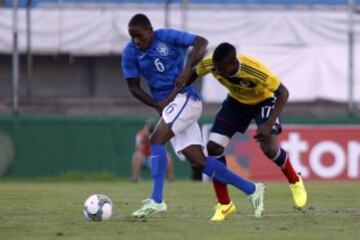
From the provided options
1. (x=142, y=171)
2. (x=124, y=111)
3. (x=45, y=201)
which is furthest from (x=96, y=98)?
(x=45, y=201)

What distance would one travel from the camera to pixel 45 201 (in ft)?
52.2

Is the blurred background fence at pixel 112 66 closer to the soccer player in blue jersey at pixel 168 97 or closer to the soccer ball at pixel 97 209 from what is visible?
the soccer player in blue jersey at pixel 168 97

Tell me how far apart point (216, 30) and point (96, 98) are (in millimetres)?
3787

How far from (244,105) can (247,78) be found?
71 centimetres

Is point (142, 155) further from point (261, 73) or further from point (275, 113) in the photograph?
point (261, 73)

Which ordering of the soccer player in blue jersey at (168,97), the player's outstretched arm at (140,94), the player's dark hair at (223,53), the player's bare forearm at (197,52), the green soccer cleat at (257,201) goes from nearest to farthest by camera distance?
the player's dark hair at (223,53)
the green soccer cleat at (257,201)
the soccer player in blue jersey at (168,97)
the player's bare forearm at (197,52)
the player's outstretched arm at (140,94)

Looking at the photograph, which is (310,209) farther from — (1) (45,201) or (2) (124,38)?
(2) (124,38)

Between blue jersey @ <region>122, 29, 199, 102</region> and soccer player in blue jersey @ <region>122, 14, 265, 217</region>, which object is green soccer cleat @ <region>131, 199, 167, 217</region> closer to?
soccer player in blue jersey @ <region>122, 14, 265, 217</region>

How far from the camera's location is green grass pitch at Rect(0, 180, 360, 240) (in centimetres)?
1055

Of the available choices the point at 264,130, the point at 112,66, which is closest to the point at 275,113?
the point at 264,130

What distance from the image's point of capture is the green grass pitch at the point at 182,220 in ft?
34.6

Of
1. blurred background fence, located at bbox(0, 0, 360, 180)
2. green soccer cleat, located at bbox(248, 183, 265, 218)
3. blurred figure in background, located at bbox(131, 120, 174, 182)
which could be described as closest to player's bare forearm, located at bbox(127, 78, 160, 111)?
green soccer cleat, located at bbox(248, 183, 265, 218)

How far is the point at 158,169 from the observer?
12875 millimetres

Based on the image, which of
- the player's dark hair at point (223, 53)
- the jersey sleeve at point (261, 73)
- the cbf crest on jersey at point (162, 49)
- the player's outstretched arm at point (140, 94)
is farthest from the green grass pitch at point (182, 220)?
the cbf crest on jersey at point (162, 49)
